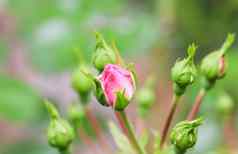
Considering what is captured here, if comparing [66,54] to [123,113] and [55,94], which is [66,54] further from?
[123,113]

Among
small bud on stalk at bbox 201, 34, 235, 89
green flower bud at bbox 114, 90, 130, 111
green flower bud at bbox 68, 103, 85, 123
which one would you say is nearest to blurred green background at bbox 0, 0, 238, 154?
green flower bud at bbox 68, 103, 85, 123

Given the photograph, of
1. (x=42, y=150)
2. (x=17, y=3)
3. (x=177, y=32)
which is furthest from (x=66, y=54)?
(x=177, y=32)

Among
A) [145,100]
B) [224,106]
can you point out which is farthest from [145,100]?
[224,106]

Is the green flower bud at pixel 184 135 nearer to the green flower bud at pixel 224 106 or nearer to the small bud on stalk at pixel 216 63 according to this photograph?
the small bud on stalk at pixel 216 63

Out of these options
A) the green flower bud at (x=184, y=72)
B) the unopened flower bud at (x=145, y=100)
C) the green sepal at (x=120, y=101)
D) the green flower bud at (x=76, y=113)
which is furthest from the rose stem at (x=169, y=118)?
the green flower bud at (x=76, y=113)

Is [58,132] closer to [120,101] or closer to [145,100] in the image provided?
[120,101]

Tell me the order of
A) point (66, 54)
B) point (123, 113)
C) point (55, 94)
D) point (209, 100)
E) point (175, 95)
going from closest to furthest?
point (123, 113)
point (175, 95)
point (66, 54)
point (209, 100)
point (55, 94)

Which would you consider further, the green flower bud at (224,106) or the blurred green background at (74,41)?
the blurred green background at (74,41)
